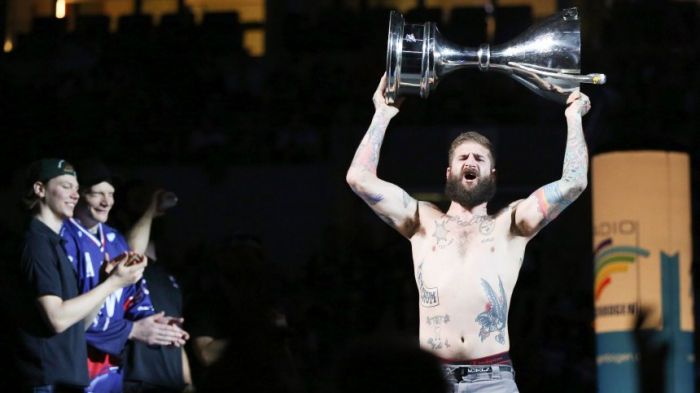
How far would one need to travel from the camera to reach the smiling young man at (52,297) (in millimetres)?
4977

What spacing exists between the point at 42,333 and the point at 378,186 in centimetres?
166

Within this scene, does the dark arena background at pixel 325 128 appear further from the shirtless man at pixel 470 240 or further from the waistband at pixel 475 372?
the waistband at pixel 475 372

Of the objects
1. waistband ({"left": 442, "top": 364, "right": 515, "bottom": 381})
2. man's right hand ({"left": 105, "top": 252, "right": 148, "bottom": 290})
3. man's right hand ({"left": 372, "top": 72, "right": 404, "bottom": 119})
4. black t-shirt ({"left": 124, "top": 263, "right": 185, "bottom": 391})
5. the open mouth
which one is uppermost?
man's right hand ({"left": 372, "top": 72, "right": 404, "bottom": 119})

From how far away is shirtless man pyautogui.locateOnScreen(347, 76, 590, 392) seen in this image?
15.1ft

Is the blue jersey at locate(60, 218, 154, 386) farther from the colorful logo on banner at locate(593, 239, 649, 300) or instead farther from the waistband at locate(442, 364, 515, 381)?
the colorful logo on banner at locate(593, 239, 649, 300)

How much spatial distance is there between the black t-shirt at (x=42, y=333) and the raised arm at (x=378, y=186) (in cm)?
144

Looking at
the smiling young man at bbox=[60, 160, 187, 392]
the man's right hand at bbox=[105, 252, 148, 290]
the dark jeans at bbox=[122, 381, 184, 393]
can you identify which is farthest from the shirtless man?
the dark jeans at bbox=[122, 381, 184, 393]

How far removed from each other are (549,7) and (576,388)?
20.5 ft

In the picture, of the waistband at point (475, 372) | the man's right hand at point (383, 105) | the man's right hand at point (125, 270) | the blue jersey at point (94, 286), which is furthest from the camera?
the blue jersey at point (94, 286)

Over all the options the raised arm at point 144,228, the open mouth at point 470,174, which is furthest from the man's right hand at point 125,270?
the open mouth at point 470,174

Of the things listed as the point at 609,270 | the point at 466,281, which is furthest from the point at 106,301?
the point at 609,270

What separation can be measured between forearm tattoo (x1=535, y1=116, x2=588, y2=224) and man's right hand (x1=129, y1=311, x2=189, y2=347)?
198 centimetres

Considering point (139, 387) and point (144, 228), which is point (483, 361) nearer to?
point (139, 387)

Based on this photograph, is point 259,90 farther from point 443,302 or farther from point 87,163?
point 443,302
